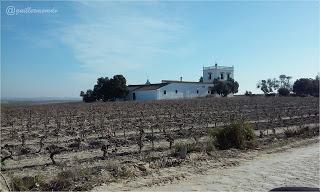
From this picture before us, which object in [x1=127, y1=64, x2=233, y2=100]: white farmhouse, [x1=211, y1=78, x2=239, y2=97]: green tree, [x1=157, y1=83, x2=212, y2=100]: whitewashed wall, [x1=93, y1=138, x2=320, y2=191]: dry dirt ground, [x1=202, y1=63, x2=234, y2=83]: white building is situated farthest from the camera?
[x1=202, y1=63, x2=234, y2=83]: white building

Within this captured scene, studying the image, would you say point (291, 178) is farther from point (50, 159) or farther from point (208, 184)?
point (50, 159)

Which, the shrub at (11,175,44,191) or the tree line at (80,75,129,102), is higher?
the tree line at (80,75,129,102)

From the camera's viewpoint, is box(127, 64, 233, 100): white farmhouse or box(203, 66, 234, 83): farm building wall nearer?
box(127, 64, 233, 100): white farmhouse

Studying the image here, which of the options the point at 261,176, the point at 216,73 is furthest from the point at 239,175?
the point at 216,73

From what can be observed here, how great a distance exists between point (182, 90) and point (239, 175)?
61727 millimetres

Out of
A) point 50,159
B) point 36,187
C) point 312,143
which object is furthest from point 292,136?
point 36,187

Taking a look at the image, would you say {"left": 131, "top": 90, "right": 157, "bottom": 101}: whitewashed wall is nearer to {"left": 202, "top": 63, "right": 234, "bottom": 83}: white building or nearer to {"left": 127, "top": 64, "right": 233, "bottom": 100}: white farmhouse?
{"left": 127, "top": 64, "right": 233, "bottom": 100}: white farmhouse

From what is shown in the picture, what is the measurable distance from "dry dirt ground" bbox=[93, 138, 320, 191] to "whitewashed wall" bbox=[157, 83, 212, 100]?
178ft

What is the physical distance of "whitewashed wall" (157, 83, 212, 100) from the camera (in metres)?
67.9

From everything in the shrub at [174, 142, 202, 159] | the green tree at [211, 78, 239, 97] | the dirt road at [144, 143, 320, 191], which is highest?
the green tree at [211, 78, 239, 97]

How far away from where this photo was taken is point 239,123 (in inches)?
555

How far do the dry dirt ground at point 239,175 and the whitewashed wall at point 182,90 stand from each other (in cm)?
5430

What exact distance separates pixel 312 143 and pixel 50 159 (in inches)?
355

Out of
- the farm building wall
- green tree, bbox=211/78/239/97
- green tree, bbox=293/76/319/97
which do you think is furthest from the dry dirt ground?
the farm building wall
